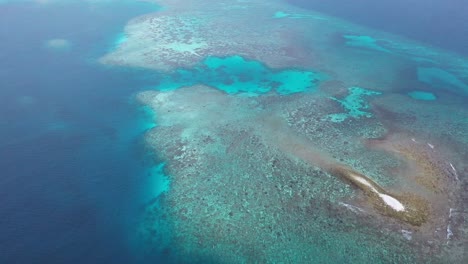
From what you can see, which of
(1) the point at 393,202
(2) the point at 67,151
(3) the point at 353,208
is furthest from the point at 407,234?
(2) the point at 67,151

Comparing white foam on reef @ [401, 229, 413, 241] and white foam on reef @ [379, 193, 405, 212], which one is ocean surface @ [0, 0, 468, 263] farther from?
white foam on reef @ [379, 193, 405, 212]

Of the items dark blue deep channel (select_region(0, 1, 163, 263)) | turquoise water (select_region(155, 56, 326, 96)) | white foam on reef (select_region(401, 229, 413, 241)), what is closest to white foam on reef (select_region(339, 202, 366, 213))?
white foam on reef (select_region(401, 229, 413, 241))

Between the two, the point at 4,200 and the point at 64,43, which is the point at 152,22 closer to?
the point at 64,43

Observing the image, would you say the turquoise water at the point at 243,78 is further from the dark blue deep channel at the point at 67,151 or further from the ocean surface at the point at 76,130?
the dark blue deep channel at the point at 67,151

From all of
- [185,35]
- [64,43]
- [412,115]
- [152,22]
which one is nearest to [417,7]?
[412,115]

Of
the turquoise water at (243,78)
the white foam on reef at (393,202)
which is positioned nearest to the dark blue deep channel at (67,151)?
the turquoise water at (243,78)

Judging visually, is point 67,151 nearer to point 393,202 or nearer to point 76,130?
point 76,130
